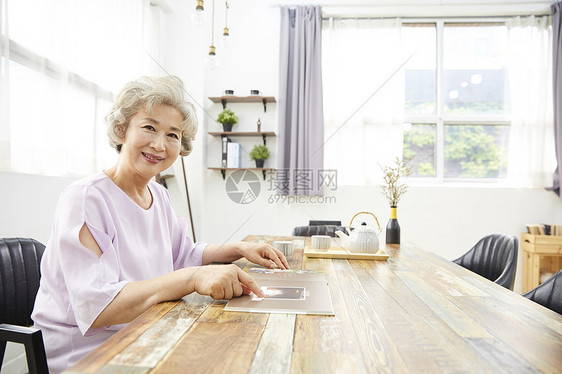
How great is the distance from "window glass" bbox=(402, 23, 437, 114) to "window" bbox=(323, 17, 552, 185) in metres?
0.01

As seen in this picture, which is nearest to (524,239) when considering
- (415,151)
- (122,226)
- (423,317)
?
(415,151)

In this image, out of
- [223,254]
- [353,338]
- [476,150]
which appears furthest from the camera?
[476,150]

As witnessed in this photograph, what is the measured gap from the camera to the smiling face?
45.7 inches

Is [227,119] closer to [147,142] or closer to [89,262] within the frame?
[147,142]

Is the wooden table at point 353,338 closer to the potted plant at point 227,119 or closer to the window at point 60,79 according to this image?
the window at point 60,79

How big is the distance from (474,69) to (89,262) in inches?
168

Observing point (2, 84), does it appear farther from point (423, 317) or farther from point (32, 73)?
point (423, 317)

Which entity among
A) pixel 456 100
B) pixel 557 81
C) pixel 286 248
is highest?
pixel 557 81

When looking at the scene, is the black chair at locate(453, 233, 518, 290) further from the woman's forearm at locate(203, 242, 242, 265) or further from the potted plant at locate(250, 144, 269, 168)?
the potted plant at locate(250, 144, 269, 168)

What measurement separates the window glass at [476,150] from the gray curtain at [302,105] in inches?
55.0

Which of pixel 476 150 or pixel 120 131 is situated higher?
pixel 476 150

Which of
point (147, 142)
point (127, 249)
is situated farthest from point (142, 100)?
point (127, 249)

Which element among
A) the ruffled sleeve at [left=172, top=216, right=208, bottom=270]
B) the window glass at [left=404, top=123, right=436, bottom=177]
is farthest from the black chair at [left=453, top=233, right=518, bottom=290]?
the window glass at [left=404, top=123, right=436, bottom=177]

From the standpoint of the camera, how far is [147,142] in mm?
1165
